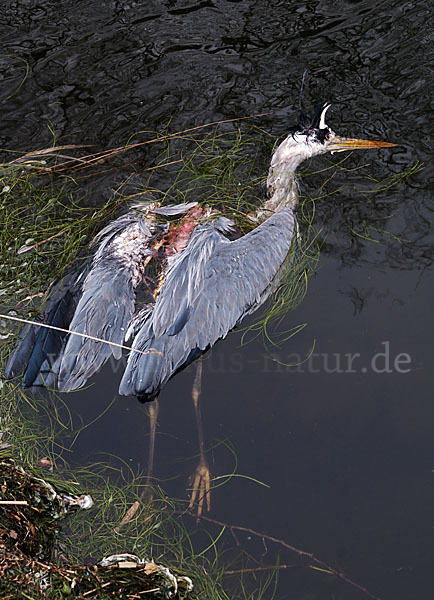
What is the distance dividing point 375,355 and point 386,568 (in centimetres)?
124

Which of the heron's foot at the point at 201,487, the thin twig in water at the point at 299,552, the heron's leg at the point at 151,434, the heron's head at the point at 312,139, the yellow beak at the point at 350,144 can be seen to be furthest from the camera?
the yellow beak at the point at 350,144

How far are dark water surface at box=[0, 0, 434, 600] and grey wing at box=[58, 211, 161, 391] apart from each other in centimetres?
50

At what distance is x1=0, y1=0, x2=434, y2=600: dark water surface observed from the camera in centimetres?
372

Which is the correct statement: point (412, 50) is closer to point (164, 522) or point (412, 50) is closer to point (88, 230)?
point (88, 230)

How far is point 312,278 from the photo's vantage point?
14.8 ft

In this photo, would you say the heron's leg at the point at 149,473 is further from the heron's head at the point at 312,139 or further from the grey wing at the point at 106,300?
the heron's head at the point at 312,139

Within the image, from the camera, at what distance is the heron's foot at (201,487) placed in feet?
12.5

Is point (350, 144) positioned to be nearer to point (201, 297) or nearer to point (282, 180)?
point (282, 180)

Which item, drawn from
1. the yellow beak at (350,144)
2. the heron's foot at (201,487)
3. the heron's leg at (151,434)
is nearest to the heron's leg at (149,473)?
the heron's leg at (151,434)

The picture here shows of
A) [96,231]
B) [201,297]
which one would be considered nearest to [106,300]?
[201,297]

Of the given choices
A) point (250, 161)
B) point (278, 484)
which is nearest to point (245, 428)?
point (278, 484)

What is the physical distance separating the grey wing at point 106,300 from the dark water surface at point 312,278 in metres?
0.50

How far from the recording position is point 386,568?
3518 mm

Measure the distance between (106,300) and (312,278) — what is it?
145 centimetres
